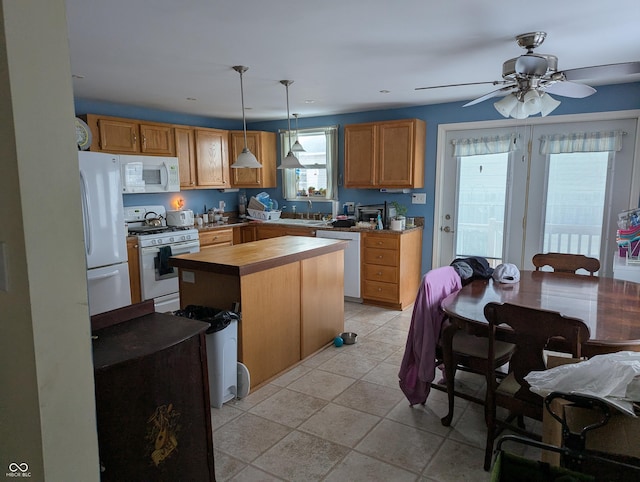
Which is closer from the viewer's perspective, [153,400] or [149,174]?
[153,400]

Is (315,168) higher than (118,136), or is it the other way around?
(118,136)

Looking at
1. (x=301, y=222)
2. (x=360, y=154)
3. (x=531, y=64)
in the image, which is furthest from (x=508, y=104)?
(x=301, y=222)

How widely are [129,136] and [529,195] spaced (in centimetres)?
431

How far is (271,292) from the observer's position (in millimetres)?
3104

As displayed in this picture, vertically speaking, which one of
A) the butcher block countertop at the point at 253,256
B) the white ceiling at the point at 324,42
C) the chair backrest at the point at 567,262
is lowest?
the chair backrest at the point at 567,262

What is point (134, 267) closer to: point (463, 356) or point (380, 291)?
point (380, 291)

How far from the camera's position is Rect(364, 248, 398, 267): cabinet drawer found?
471 centimetres

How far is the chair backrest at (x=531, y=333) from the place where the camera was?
71.2 inches

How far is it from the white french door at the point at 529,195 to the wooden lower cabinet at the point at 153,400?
380 centimetres

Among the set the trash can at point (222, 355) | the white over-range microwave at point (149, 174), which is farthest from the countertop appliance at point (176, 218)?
the trash can at point (222, 355)

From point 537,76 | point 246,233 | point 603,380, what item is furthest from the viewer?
point 246,233

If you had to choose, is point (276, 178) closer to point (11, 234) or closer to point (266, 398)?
point (266, 398)

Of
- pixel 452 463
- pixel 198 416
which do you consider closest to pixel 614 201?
pixel 452 463

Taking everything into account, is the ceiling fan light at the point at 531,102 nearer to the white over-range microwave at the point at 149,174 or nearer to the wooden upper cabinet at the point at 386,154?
the wooden upper cabinet at the point at 386,154
